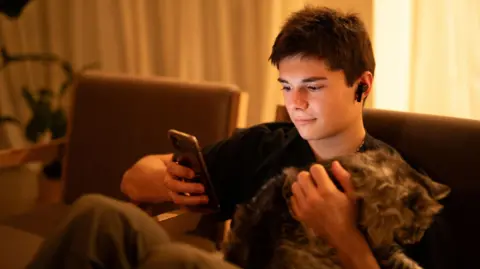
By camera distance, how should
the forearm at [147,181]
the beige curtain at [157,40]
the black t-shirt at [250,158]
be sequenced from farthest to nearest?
the beige curtain at [157,40], the forearm at [147,181], the black t-shirt at [250,158]

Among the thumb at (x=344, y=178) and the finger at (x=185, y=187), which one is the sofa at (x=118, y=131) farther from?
the thumb at (x=344, y=178)

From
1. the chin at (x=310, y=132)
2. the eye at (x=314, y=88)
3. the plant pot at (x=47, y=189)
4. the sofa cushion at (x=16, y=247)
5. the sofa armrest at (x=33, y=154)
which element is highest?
the eye at (x=314, y=88)

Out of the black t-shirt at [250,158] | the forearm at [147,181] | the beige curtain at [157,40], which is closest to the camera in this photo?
the black t-shirt at [250,158]

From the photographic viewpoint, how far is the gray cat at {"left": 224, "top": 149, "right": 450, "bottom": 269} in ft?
3.46

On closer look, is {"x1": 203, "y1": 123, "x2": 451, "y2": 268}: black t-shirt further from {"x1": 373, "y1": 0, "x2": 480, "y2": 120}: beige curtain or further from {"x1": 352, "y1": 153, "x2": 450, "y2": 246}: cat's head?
{"x1": 373, "y1": 0, "x2": 480, "y2": 120}: beige curtain

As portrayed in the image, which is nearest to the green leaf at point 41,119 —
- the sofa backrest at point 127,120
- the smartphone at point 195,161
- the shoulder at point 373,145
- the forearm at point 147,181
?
the sofa backrest at point 127,120

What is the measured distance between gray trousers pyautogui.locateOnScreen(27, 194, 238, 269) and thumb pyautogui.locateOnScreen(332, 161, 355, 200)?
12.8 inches

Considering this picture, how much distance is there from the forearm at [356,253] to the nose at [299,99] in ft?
0.95

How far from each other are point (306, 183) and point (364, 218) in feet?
0.41

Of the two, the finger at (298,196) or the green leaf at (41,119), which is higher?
the finger at (298,196)


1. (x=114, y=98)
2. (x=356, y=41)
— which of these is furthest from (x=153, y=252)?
(x=114, y=98)

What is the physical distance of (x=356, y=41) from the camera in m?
1.23

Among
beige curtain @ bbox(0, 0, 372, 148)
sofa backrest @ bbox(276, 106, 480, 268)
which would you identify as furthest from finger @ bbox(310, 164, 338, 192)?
beige curtain @ bbox(0, 0, 372, 148)

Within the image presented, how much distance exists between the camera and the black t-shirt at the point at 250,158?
1.36 meters
